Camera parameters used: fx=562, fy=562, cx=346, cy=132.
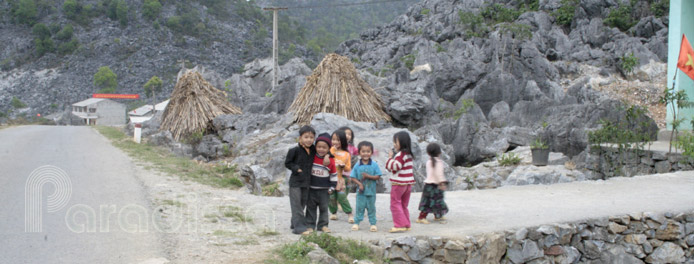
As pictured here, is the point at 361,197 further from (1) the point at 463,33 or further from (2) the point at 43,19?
(2) the point at 43,19

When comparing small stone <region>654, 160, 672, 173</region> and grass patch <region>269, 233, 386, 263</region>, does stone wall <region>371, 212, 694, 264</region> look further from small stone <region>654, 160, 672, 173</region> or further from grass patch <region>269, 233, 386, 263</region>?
small stone <region>654, 160, 672, 173</region>

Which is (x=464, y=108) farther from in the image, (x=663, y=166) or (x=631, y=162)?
(x=663, y=166)

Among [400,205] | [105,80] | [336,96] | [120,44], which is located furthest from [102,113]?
[400,205]

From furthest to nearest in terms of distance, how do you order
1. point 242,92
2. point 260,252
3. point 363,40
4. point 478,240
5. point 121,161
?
point 363,40, point 242,92, point 121,161, point 478,240, point 260,252

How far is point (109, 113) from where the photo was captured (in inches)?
2095

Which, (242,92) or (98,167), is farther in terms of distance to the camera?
(242,92)

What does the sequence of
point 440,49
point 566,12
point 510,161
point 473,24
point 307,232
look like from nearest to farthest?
point 307,232, point 510,161, point 440,49, point 566,12, point 473,24

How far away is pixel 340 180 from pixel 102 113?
5219 centimetres

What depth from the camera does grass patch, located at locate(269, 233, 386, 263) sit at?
4.88 metres

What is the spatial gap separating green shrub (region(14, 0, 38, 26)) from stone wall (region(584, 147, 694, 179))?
281ft

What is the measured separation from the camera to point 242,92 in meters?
29.2

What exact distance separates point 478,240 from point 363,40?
57475 millimetres

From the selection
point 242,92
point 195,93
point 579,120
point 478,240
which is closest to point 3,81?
point 242,92

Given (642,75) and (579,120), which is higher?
(642,75)
